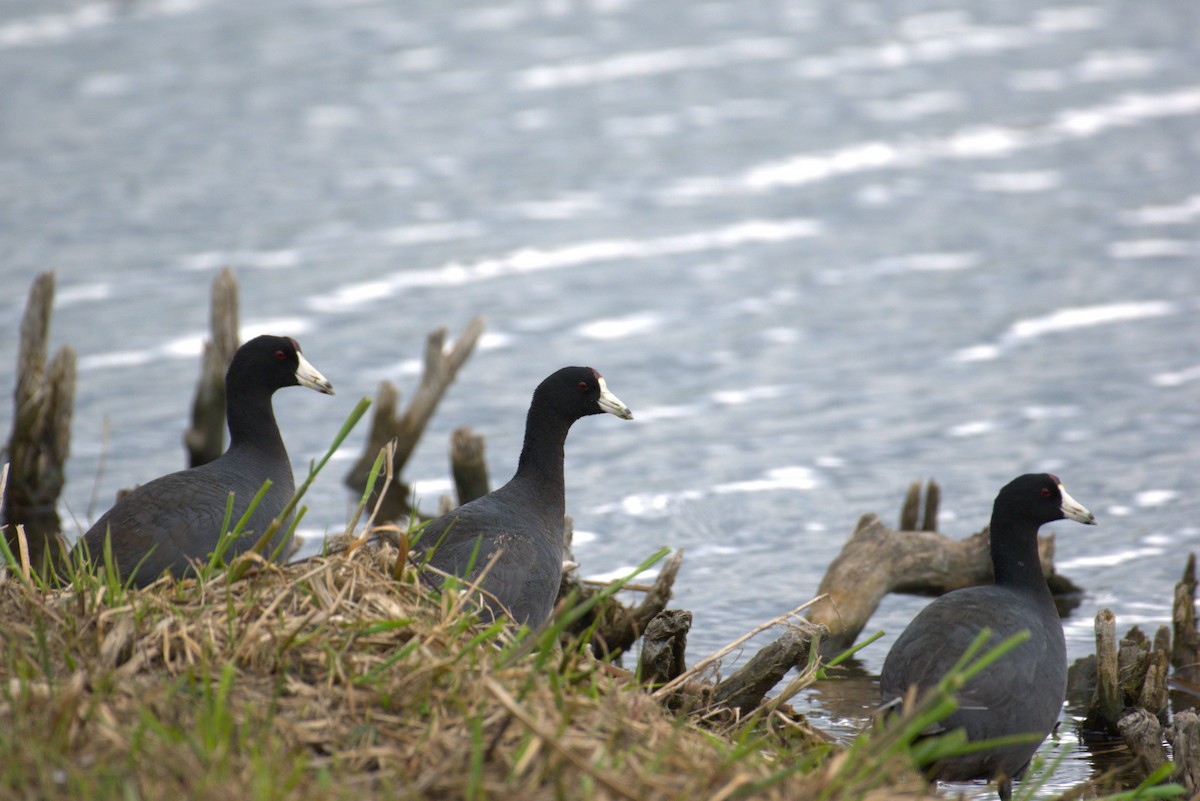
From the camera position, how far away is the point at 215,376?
34.7 feet

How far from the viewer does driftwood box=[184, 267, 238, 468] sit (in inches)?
398

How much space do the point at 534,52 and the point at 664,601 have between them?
16333 millimetres

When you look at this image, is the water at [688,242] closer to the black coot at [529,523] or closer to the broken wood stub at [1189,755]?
the broken wood stub at [1189,755]

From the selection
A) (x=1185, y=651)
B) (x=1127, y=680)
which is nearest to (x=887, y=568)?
(x=1185, y=651)

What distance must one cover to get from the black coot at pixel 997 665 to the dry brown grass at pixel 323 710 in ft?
3.92

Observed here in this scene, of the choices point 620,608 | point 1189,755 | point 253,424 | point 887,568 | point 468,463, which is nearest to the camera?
point 1189,755

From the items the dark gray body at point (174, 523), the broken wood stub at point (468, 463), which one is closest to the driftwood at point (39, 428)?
the broken wood stub at point (468, 463)

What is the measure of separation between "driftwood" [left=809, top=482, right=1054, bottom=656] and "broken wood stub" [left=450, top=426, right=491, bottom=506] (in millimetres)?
2467

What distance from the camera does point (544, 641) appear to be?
11.9 ft

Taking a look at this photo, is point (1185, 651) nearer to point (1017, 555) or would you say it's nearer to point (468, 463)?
point (1017, 555)

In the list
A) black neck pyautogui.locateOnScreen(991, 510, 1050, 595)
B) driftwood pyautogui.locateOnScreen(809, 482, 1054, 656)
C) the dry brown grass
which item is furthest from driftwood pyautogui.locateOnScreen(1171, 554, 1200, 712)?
the dry brown grass

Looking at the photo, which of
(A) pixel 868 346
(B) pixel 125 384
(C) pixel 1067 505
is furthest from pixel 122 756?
(A) pixel 868 346

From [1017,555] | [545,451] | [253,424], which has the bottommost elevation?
[1017,555]

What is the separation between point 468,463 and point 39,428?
290cm
